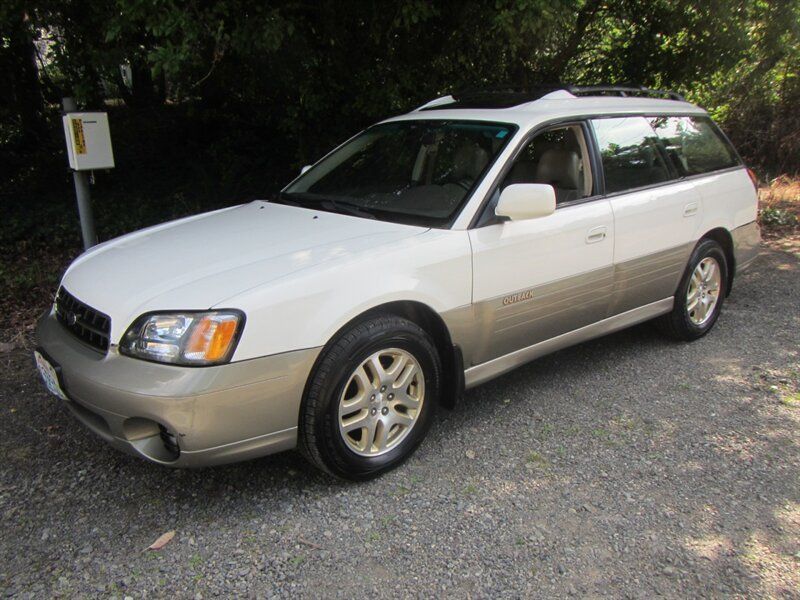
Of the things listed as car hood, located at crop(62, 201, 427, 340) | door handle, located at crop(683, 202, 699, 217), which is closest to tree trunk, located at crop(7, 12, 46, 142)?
car hood, located at crop(62, 201, 427, 340)

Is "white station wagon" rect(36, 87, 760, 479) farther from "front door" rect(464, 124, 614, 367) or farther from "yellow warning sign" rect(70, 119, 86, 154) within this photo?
"yellow warning sign" rect(70, 119, 86, 154)

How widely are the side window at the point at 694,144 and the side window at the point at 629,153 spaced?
0.14 meters

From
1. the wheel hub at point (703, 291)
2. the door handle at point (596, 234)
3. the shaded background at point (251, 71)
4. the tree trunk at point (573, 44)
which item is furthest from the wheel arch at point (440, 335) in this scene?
the tree trunk at point (573, 44)

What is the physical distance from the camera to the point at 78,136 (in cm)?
514

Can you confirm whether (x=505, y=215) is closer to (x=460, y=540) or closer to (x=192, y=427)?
(x=460, y=540)

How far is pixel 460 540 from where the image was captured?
2836 millimetres

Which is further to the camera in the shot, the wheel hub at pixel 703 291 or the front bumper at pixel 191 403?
the wheel hub at pixel 703 291

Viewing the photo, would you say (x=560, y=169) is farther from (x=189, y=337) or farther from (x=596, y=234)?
(x=189, y=337)

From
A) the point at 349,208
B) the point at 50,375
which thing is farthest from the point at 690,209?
the point at 50,375

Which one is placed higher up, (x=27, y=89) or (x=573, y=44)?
(x=573, y=44)

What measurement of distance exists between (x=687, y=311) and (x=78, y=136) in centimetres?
455

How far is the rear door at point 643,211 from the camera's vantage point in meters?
4.20

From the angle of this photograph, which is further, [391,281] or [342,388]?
[391,281]

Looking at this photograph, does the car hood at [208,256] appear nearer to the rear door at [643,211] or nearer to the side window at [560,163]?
the side window at [560,163]
